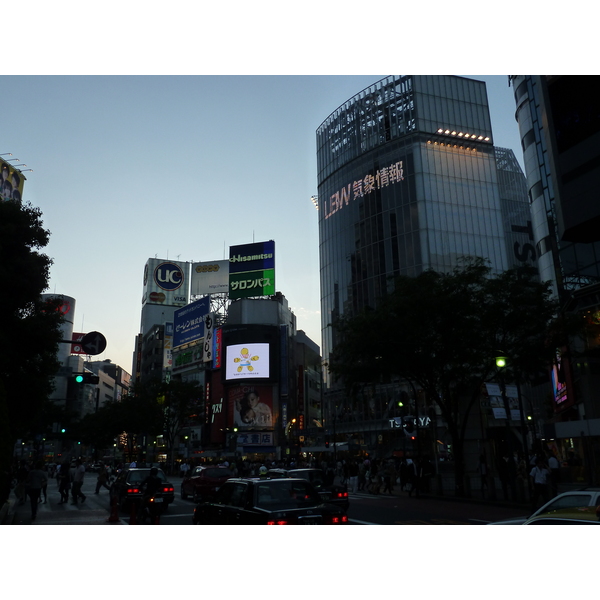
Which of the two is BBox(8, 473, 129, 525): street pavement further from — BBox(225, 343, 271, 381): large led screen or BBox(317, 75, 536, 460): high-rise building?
BBox(225, 343, 271, 381): large led screen

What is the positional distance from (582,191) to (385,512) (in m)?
18.4

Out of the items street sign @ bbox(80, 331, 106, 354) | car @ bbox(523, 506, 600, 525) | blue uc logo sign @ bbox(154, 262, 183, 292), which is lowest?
car @ bbox(523, 506, 600, 525)

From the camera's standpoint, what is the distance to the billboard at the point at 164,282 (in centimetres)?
13775

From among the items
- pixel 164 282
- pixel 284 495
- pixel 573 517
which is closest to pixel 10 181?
pixel 164 282

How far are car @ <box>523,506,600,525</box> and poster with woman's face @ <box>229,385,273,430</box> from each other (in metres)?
81.3

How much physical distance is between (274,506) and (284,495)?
0.38 meters

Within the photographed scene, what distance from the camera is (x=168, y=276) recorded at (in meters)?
139

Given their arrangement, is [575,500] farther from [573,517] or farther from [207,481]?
[207,481]

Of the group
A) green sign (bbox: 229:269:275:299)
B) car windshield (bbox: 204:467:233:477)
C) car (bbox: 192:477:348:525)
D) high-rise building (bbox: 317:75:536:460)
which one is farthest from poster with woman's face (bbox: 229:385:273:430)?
car (bbox: 192:477:348:525)

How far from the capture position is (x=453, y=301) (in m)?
26.7

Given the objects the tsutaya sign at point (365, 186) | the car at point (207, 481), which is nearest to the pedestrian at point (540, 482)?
the car at point (207, 481)

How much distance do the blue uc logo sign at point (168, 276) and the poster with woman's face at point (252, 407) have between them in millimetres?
57247

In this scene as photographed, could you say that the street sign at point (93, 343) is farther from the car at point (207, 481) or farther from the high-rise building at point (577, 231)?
the high-rise building at point (577, 231)

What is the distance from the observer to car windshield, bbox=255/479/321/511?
36.8ft
